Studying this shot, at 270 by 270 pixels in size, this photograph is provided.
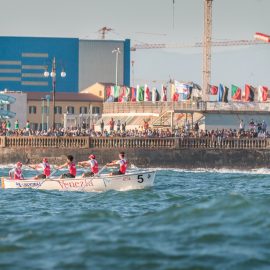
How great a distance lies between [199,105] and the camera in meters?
99.3

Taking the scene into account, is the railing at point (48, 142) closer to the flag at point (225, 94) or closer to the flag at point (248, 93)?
the flag at point (225, 94)

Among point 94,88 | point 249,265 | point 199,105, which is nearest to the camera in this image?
point 249,265

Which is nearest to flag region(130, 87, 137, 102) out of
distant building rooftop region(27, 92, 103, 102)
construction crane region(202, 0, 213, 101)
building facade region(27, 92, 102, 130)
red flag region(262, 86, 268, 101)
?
red flag region(262, 86, 268, 101)

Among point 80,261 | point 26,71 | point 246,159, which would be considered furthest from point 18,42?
point 80,261

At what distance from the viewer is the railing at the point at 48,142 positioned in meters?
87.8

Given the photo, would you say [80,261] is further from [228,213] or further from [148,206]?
[148,206]

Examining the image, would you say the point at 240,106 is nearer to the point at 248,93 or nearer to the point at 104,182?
the point at 248,93

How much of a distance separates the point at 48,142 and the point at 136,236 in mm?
58426

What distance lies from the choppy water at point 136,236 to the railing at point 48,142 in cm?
4229

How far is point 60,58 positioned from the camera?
167875 millimetres

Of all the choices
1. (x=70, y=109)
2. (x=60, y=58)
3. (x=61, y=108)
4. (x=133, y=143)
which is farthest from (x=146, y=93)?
(x=60, y=58)

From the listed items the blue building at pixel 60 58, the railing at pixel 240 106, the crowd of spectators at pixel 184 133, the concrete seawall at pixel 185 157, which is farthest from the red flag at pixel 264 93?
the blue building at pixel 60 58

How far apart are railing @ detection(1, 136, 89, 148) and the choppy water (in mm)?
42294

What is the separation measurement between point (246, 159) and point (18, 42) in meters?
89.9
